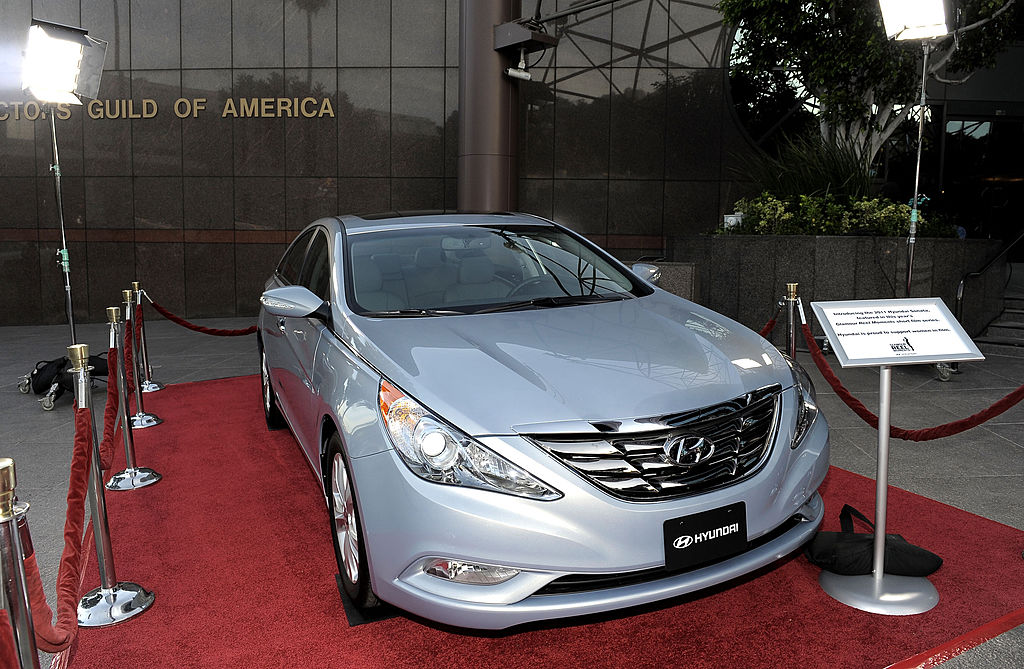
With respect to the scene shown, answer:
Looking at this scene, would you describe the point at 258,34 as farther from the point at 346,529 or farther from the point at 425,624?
the point at 425,624

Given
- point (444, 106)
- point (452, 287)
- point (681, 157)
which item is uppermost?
point (444, 106)

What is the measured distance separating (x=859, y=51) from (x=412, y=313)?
9673 millimetres

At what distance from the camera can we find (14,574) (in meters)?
2.02

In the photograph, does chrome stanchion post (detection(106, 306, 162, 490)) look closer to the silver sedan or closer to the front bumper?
the silver sedan

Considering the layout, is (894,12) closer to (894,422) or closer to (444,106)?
(894,422)

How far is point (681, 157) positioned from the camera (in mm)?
14875

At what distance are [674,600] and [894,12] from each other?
24.8 feet

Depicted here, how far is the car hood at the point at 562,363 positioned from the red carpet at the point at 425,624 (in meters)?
0.76

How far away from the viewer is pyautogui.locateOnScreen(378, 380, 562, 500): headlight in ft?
9.12

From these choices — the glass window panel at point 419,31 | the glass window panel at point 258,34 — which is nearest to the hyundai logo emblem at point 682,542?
the glass window panel at point 419,31

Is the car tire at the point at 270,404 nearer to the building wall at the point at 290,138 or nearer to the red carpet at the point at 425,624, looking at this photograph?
the red carpet at the point at 425,624

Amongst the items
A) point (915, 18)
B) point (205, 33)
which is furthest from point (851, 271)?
point (205, 33)

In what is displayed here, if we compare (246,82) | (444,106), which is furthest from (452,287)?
(246,82)

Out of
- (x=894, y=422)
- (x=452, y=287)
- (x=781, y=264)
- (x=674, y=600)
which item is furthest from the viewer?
(x=781, y=264)
